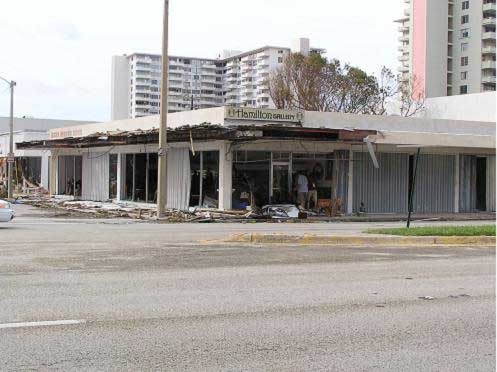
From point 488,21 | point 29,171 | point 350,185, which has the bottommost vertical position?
point 350,185

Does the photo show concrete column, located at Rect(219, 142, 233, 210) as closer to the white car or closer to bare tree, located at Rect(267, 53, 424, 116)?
the white car

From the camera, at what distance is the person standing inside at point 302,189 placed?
1076 inches

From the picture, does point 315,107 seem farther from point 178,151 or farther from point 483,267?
point 483,267

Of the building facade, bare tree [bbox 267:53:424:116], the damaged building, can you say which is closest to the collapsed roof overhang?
the damaged building

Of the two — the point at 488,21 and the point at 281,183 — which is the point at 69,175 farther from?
the point at 488,21

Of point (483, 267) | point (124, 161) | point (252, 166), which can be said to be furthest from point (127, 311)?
point (124, 161)

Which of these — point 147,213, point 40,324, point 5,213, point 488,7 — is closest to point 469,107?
point 147,213

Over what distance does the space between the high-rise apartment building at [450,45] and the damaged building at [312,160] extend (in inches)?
3194

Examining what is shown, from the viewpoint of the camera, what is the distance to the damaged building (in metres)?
26.4

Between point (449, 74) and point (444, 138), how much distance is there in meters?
90.1

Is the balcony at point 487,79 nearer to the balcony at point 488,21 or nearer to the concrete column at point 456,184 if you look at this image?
the balcony at point 488,21

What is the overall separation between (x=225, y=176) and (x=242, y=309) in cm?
1841

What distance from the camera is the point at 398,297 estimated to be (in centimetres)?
909

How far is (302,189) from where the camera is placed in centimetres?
2741
